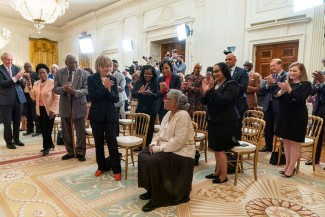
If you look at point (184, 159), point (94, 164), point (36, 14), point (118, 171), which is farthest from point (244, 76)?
point (36, 14)

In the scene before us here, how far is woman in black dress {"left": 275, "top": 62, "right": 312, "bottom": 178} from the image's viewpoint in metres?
2.93

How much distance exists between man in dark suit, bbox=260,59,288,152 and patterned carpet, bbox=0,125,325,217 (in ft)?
2.80

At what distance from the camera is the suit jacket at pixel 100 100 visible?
293cm

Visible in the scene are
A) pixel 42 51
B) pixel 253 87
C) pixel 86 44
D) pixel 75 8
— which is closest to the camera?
pixel 253 87

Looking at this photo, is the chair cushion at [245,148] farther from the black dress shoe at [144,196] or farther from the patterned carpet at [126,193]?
the black dress shoe at [144,196]

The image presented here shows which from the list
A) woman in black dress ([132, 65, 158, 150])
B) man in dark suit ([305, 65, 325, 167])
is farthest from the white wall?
woman in black dress ([132, 65, 158, 150])

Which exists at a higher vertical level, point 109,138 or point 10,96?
point 10,96

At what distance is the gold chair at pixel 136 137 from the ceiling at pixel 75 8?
778 centimetres

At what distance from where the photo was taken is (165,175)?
2.39 meters

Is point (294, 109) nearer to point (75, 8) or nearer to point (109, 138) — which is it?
point (109, 138)

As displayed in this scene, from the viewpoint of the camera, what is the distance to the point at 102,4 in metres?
10.2

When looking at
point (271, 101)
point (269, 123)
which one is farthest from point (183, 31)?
point (269, 123)

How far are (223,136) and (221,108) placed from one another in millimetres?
315

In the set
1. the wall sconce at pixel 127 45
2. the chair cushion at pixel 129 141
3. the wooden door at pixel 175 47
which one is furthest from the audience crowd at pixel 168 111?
the wall sconce at pixel 127 45
